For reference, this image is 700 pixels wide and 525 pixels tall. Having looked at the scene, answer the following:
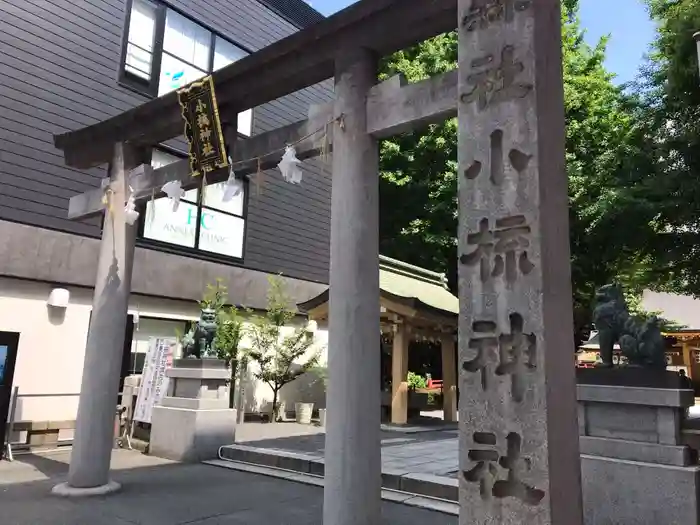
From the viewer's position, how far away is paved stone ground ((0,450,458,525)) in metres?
6.34

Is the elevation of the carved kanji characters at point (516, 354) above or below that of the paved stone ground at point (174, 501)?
above

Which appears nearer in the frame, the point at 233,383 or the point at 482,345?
Answer: the point at 482,345

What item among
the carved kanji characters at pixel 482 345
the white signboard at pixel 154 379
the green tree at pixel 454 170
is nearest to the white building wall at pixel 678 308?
the green tree at pixel 454 170

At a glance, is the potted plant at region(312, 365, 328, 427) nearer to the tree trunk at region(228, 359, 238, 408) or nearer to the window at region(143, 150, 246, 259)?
the tree trunk at region(228, 359, 238, 408)

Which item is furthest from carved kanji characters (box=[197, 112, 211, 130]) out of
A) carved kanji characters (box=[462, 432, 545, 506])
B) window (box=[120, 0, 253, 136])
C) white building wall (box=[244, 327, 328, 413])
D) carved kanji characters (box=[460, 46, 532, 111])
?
white building wall (box=[244, 327, 328, 413])

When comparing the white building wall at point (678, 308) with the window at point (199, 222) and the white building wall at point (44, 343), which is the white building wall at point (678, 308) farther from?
the white building wall at point (44, 343)

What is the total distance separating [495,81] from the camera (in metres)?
3.99

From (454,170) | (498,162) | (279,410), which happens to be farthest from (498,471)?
(454,170)

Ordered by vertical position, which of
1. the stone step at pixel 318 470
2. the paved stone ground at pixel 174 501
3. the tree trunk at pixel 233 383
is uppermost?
the tree trunk at pixel 233 383

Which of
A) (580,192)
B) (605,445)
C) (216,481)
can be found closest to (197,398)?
(216,481)

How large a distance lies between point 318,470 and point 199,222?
828 centimetres

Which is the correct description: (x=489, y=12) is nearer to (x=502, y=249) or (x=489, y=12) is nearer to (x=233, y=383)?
(x=502, y=249)

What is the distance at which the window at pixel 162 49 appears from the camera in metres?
14.0

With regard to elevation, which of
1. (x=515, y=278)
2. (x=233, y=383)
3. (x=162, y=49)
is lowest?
(x=233, y=383)
